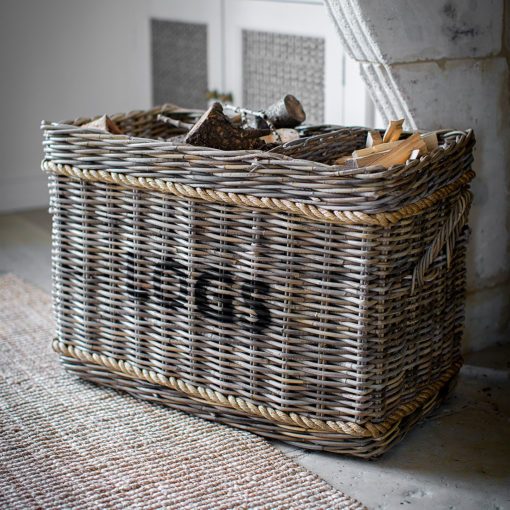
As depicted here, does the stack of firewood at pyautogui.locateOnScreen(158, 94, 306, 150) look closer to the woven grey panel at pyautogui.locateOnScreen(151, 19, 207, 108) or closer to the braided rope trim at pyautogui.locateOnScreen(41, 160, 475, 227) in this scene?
the braided rope trim at pyautogui.locateOnScreen(41, 160, 475, 227)

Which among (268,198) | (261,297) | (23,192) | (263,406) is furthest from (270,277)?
(23,192)

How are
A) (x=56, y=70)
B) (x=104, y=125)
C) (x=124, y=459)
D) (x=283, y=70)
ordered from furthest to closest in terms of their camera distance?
1. (x=56, y=70)
2. (x=283, y=70)
3. (x=104, y=125)
4. (x=124, y=459)

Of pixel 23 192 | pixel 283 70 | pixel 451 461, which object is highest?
pixel 283 70

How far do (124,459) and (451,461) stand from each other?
607 mm

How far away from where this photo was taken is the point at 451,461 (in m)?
1.68

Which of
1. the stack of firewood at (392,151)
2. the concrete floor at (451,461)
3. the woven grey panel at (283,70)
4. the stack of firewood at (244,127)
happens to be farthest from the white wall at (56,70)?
the concrete floor at (451,461)

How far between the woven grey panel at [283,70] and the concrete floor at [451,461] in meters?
0.90

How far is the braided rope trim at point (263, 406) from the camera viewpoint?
1.62 m

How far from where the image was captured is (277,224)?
1570 millimetres

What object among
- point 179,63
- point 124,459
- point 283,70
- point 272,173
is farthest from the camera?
point 179,63

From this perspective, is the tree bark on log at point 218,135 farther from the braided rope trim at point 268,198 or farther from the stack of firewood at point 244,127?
the braided rope trim at point 268,198

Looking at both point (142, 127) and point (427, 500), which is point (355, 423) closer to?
point (427, 500)

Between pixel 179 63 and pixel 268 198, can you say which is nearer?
pixel 268 198

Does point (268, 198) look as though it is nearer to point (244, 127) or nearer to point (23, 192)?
point (244, 127)
